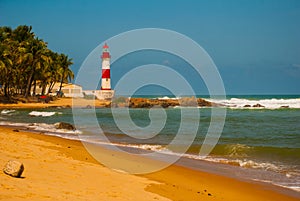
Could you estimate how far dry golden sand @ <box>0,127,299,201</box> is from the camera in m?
6.40

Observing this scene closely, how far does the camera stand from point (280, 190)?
8867mm

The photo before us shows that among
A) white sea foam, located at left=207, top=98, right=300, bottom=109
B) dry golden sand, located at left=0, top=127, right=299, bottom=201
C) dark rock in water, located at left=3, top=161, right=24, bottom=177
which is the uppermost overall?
white sea foam, located at left=207, top=98, right=300, bottom=109

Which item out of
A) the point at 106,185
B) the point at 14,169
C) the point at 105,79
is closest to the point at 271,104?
the point at 105,79

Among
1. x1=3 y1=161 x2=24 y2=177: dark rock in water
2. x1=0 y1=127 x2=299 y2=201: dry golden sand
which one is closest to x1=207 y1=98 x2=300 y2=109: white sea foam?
x1=0 y1=127 x2=299 y2=201: dry golden sand

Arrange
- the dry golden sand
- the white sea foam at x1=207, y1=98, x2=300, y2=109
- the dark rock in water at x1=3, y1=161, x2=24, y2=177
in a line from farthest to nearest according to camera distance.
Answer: the white sea foam at x1=207, y1=98, x2=300, y2=109
the dark rock in water at x1=3, y1=161, x2=24, y2=177
the dry golden sand

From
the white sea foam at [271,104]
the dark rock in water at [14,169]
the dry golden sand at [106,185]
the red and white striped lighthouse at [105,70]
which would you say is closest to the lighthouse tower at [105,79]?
the red and white striped lighthouse at [105,70]

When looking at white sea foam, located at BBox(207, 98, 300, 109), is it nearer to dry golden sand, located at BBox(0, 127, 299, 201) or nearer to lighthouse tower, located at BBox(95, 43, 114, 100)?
lighthouse tower, located at BBox(95, 43, 114, 100)

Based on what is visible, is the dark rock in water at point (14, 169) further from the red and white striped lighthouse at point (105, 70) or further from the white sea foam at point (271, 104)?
the red and white striped lighthouse at point (105, 70)

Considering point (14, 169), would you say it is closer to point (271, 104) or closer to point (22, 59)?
point (22, 59)

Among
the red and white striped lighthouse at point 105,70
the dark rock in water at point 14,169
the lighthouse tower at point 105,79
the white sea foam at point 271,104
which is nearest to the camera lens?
the dark rock in water at point 14,169

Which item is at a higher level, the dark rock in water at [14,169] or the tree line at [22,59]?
the tree line at [22,59]

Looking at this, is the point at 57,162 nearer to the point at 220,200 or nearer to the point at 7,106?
the point at 220,200

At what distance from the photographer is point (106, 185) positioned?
297 inches

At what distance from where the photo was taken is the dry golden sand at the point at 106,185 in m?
6.40
